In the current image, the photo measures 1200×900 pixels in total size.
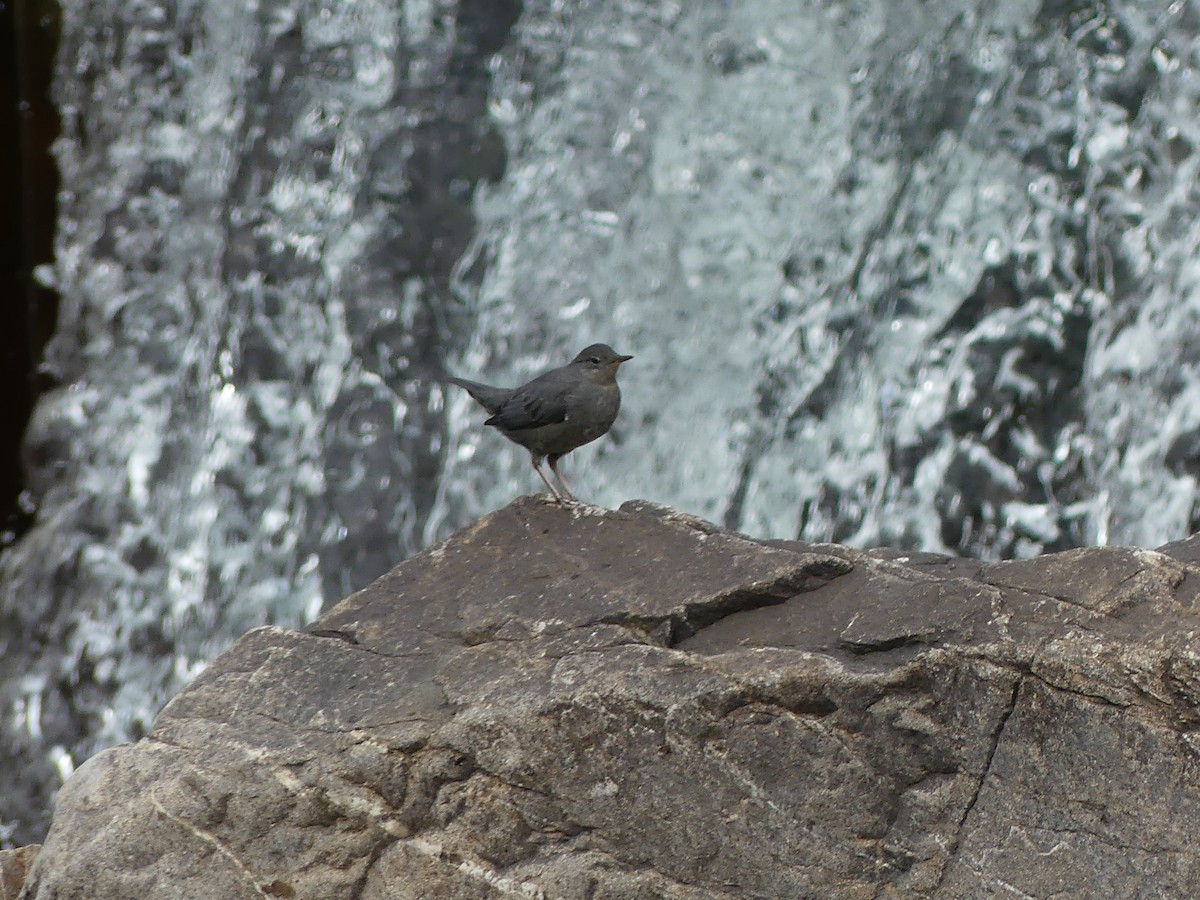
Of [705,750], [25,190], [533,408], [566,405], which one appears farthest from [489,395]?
[25,190]

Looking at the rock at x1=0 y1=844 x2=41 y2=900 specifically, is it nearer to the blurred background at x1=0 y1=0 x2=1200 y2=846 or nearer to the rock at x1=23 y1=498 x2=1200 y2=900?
the rock at x1=23 y1=498 x2=1200 y2=900

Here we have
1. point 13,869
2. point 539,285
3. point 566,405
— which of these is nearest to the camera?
point 13,869

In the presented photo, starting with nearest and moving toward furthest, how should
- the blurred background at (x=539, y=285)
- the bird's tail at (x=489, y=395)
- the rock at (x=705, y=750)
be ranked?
the rock at (x=705, y=750)
the bird's tail at (x=489, y=395)
the blurred background at (x=539, y=285)

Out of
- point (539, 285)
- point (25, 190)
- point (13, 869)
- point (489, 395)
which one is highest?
point (489, 395)

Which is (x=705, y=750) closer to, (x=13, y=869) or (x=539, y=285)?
(x=13, y=869)

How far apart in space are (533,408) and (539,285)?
5.30 metres

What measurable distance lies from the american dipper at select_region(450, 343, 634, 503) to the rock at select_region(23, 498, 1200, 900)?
1124 mm

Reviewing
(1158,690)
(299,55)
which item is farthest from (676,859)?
(299,55)

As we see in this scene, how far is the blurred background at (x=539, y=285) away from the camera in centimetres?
927

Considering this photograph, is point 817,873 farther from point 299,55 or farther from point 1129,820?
point 299,55

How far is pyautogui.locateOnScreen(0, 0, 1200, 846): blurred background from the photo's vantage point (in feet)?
30.4

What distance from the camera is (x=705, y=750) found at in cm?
388

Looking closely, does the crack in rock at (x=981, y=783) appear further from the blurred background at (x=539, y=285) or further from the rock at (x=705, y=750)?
the blurred background at (x=539, y=285)

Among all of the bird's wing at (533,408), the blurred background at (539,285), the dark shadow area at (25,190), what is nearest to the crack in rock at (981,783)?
the bird's wing at (533,408)
